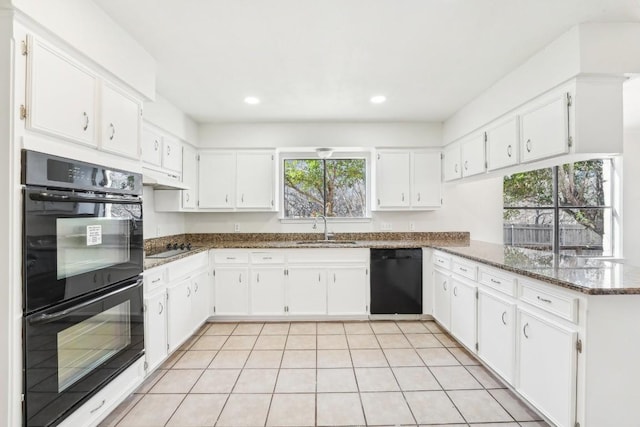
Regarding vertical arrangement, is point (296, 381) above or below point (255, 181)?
below

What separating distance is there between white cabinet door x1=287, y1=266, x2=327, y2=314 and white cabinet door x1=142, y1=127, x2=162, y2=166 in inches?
72.4

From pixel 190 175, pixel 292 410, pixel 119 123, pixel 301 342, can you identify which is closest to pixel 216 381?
pixel 292 410

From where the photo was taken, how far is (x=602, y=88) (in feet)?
6.92

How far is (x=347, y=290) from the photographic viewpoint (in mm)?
3820

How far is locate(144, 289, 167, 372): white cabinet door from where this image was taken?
7.97 ft

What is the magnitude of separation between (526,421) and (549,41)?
8.23 feet

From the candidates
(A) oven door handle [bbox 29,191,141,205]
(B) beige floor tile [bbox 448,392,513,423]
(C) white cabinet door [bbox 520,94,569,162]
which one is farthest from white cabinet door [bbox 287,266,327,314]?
(C) white cabinet door [bbox 520,94,569,162]

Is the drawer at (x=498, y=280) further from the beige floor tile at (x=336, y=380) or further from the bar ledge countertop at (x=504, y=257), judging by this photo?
the beige floor tile at (x=336, y=380)

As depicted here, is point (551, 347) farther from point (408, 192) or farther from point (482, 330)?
point (408, 192)

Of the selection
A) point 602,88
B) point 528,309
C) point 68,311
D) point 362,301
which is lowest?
point 362,301

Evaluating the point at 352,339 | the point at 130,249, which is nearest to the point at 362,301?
the point at 352,339

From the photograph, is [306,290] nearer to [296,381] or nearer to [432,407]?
[296,381]

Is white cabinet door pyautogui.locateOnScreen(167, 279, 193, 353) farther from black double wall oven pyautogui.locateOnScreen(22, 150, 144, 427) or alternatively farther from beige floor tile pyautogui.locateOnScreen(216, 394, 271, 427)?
beige floor tile pyautogui.locateOnScreen(216, 394, 271, 427)

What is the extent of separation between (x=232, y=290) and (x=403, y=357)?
203cm
